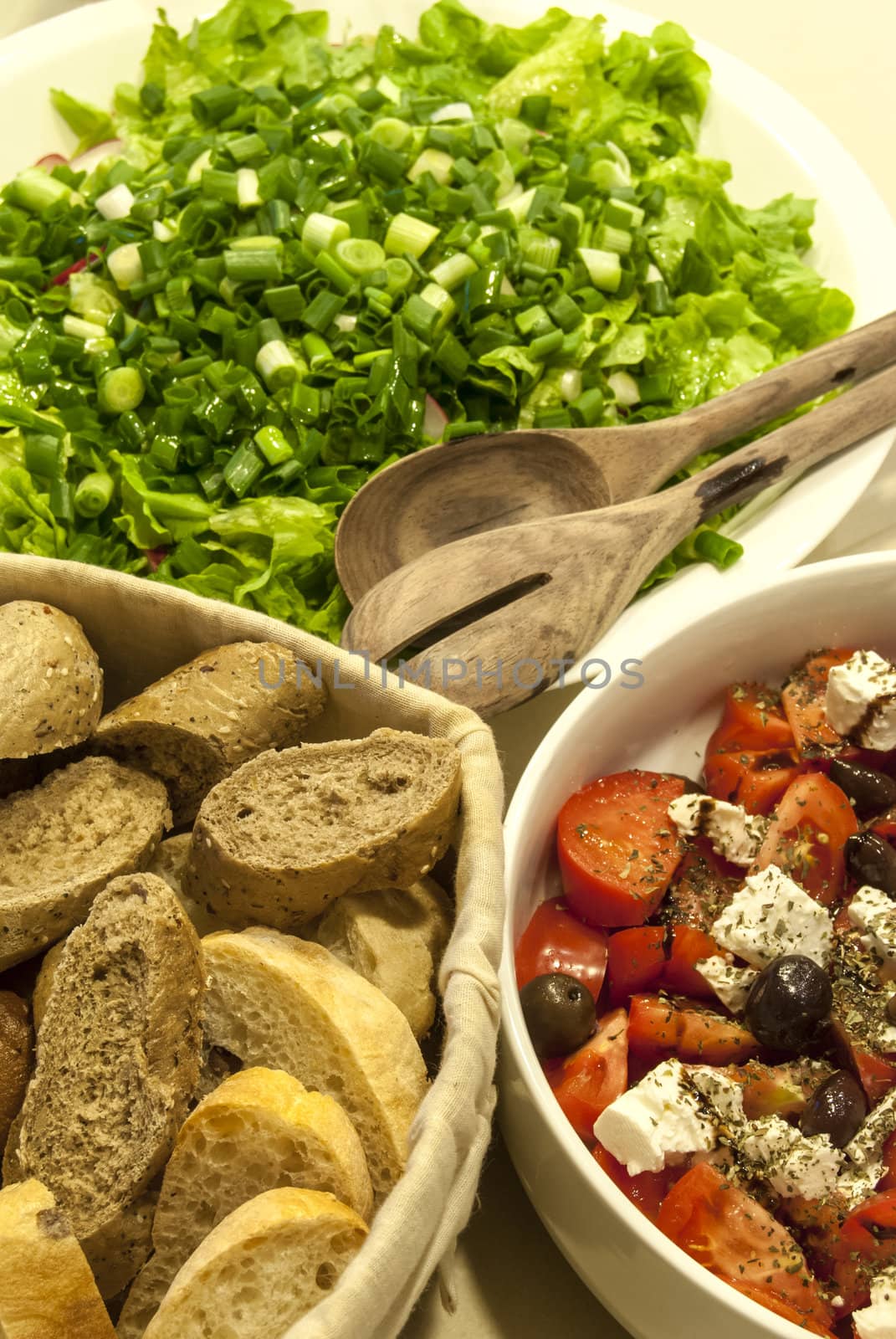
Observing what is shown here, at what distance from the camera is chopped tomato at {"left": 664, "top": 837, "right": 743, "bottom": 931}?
126 cm

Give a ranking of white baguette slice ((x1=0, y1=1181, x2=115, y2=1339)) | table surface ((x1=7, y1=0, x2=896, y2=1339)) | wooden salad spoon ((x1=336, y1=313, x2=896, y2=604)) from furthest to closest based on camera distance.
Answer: wooden salad spoon ((x1=336, y1=313, x2=896, y2=604))
table surface ((x1=7, y1=0, x2=896, y2=1339))
white baguette slice ((x1=0, y1=1181, x2=115, y2=1339))

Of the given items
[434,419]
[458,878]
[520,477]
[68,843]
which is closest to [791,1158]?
[458,878]

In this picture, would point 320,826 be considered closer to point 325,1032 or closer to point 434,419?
point 325,1032

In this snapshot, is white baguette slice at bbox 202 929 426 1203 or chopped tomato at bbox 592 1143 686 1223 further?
chopped tomato at bbox 592 1143 686 1223

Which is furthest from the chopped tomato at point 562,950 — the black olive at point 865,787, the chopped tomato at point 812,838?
the black olive at point 865,787

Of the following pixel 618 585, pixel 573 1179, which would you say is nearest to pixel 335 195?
pixel 618 585

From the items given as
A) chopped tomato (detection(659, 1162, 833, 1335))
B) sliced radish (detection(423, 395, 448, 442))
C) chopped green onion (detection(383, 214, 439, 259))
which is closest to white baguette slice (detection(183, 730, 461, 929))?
chopped tomato (detection(659, 1162, 833, 1335))

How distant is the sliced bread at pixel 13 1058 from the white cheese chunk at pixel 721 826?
0.71 metres

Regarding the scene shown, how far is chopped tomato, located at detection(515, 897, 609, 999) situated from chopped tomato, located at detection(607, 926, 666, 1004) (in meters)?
0.02

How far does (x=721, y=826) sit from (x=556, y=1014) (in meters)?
0.31

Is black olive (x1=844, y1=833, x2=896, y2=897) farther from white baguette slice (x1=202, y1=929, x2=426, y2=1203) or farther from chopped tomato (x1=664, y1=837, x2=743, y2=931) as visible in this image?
white baguette slice (x1=202, y1=929, x2=426, y2=1203)

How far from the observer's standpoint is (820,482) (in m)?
1.52

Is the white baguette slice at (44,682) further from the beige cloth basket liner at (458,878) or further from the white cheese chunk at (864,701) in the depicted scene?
the white cheese chunk at (864,701)

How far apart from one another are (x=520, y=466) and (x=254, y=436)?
372 mm
